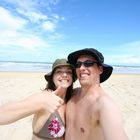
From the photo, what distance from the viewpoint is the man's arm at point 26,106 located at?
2.28 metres

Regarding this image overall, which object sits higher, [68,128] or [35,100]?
[35,100]

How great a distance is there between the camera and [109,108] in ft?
8.45

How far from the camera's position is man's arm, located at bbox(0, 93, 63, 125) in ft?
7.48

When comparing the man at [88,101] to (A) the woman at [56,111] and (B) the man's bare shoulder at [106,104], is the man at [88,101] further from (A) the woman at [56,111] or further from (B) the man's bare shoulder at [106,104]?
(A) the woman at [56,111]

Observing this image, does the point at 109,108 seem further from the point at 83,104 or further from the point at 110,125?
the point at 83,104

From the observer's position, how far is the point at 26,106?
246 centimetres

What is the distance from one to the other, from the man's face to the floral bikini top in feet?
1.83

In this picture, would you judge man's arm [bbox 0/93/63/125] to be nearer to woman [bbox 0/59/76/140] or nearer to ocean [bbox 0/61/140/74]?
woman [bbox 0/59/76/140]

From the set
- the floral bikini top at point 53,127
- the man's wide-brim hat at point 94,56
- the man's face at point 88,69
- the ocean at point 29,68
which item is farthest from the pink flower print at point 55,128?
the ocean at point 29,68

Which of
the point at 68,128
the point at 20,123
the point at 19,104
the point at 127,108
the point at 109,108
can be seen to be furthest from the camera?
the point at 127,108

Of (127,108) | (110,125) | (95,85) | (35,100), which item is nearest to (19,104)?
(35,100)

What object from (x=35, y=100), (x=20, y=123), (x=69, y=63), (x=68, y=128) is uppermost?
(x=69, y=63)

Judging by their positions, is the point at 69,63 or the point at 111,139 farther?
the point at 69,63

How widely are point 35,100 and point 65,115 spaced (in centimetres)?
87
